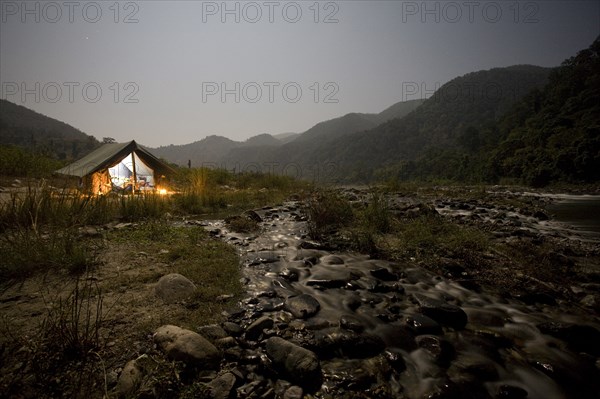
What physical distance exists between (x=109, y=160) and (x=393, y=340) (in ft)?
44.0

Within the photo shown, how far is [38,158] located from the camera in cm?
1399

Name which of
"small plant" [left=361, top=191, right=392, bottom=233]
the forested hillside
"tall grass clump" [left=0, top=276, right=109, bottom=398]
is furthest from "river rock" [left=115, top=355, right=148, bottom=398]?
the forested hillside

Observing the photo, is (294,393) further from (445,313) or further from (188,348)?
(445,313)

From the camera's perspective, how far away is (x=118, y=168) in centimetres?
1576

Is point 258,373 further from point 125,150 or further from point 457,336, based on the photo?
point 125,150

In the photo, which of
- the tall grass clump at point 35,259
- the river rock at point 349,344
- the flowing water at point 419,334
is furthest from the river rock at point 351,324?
the tall grass clump at point 35,259

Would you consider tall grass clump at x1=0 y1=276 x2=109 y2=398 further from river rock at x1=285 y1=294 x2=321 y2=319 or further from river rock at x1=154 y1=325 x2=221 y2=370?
river rock at x1=285 y1=294 x2=321 y2=319

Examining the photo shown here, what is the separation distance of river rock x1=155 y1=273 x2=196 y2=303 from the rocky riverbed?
2.32 feet

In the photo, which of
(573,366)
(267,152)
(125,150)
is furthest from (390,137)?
(573,366)

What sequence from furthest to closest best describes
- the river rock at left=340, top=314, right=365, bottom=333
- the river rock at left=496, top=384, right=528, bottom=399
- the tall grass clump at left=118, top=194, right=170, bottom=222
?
the tall grass clump at left=118, top=194, right=170, bottom=222, the river rock at left=340, top=314, right=365, bottom=333, the river rock at left=496, top=384, right=528, bottom=399

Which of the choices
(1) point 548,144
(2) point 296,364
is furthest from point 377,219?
(1) point 548,144

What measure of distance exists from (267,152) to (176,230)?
14342cm

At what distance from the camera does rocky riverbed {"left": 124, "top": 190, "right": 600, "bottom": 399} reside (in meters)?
2.04

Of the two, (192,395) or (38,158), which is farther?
(38,158)
